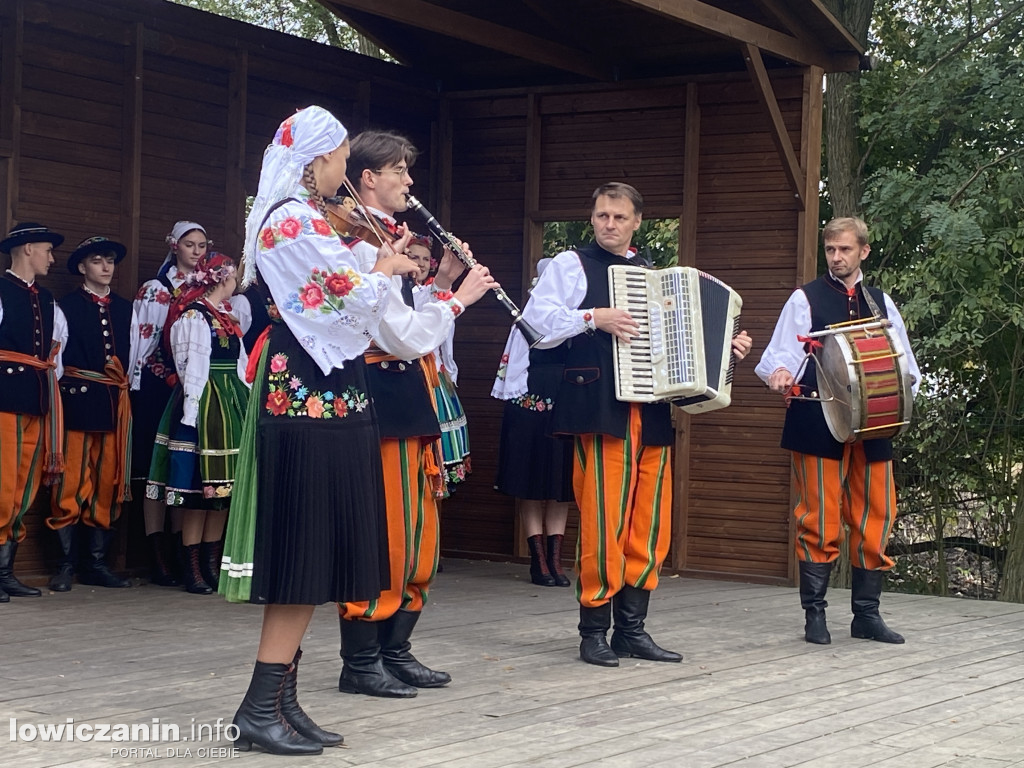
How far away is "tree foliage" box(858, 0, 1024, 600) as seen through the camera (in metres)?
A: 8.81

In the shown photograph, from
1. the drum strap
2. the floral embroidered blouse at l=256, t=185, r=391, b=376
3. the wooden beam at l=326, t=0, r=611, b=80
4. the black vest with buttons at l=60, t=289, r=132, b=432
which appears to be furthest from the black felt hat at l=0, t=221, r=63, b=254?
the drum strap

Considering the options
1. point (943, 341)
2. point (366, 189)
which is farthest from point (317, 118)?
point (943, 341)

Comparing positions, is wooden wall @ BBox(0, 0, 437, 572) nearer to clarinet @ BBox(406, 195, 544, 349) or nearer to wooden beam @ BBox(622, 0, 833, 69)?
wooden beam @ BBox(622, 0, 833, 69)

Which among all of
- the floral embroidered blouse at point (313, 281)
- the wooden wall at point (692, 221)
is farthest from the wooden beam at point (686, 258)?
the floral embroidered blouse at point (313, 281)

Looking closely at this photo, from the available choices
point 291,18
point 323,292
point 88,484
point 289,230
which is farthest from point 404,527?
point 291,18

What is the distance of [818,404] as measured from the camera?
523 centimetres

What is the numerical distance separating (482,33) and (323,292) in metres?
3.61

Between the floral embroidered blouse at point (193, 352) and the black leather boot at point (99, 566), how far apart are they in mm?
673

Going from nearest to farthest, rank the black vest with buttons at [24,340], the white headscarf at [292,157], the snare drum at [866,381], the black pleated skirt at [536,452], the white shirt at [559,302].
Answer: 1. the white headscarf at [292,157]
2. the white shirt at [559,302]
3. the snare drum at [866,381]
4. the black vest with buttons at [24,340]
5. the black pleated skirt at [536,452]

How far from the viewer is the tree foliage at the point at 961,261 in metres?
8.81

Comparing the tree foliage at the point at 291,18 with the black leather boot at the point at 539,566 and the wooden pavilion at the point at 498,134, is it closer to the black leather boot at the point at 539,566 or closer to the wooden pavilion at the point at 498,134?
the wooden pavilion at the point at 498,134

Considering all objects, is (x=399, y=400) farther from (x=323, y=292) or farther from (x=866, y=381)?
(x=866, y=381)

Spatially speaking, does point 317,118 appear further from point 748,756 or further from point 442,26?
point 442,26

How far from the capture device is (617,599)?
485cm
